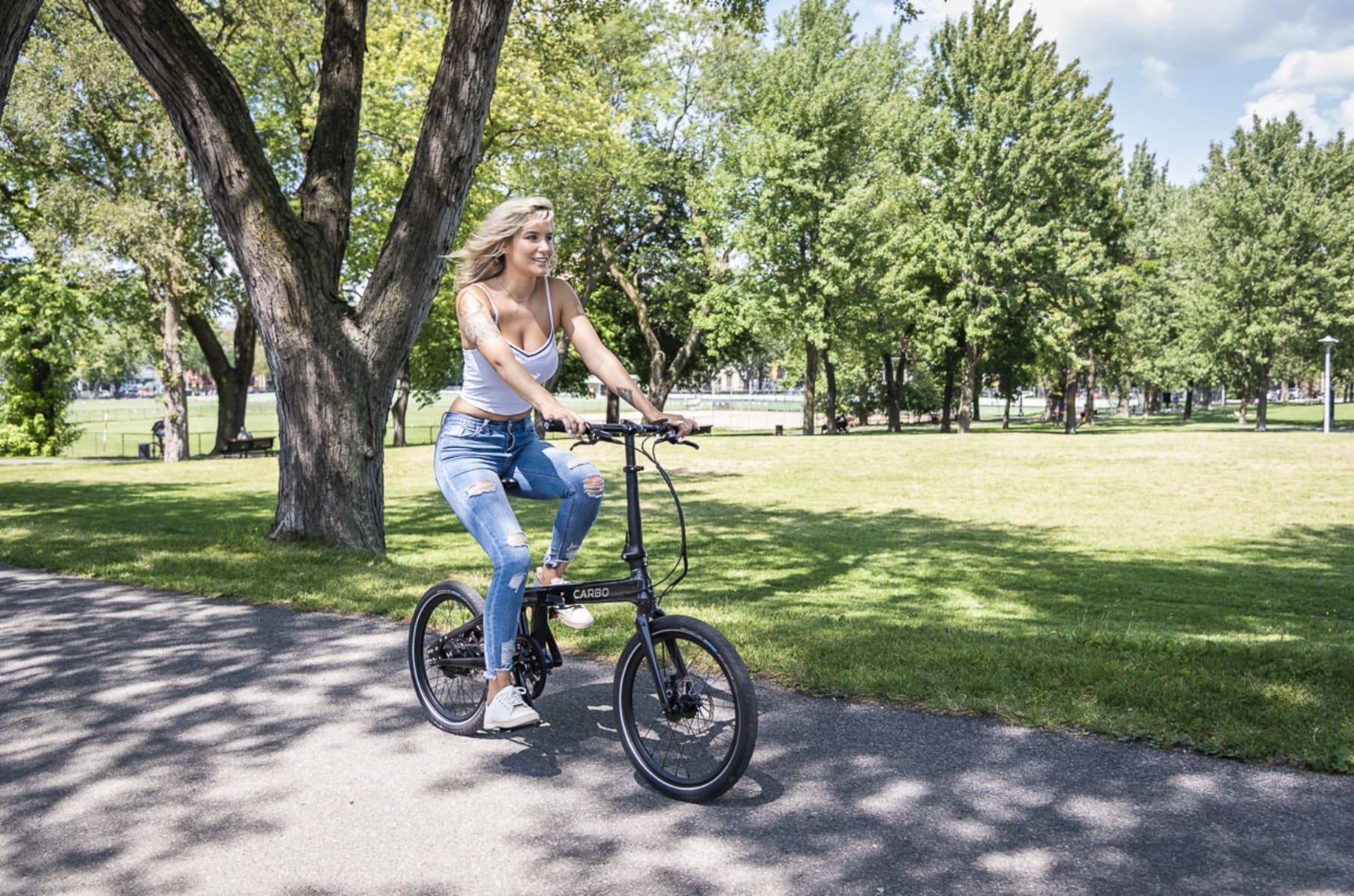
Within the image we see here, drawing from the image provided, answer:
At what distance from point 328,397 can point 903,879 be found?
24.2 feet

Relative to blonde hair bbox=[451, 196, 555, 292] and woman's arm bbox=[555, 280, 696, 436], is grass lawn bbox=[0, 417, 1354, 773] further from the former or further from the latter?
blonde hair bbox=[451, 196, 555, 292]

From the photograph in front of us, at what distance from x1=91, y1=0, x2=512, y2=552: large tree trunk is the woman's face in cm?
467

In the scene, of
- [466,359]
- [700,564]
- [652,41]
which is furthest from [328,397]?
[652,41]

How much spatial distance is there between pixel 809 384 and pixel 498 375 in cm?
4203

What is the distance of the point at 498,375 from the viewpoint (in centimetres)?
404

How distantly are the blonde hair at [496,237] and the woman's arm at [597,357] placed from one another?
0.23 metres

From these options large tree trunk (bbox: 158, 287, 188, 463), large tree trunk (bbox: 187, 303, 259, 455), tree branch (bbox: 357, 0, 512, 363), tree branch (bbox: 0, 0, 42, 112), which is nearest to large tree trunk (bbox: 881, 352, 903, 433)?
large tree trunk (bbox: 187, 303, 259, 455)

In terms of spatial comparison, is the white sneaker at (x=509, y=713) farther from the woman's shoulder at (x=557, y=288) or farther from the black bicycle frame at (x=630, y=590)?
the woman's shoulder at (x=557, y=288)

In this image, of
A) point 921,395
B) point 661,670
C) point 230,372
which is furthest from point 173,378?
point 921,395

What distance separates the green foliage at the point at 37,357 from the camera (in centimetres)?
3147

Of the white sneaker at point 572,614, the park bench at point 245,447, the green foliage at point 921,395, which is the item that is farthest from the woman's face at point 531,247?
the green foliage at point 921,395

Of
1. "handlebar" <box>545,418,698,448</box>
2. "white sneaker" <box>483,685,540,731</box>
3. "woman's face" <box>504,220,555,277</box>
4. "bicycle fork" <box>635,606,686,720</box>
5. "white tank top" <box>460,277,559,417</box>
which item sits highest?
"woman's face" <box>504,220,555,277</box>

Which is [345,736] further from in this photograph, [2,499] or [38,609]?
[2,499]

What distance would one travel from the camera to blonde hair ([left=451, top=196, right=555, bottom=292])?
4020 mm
